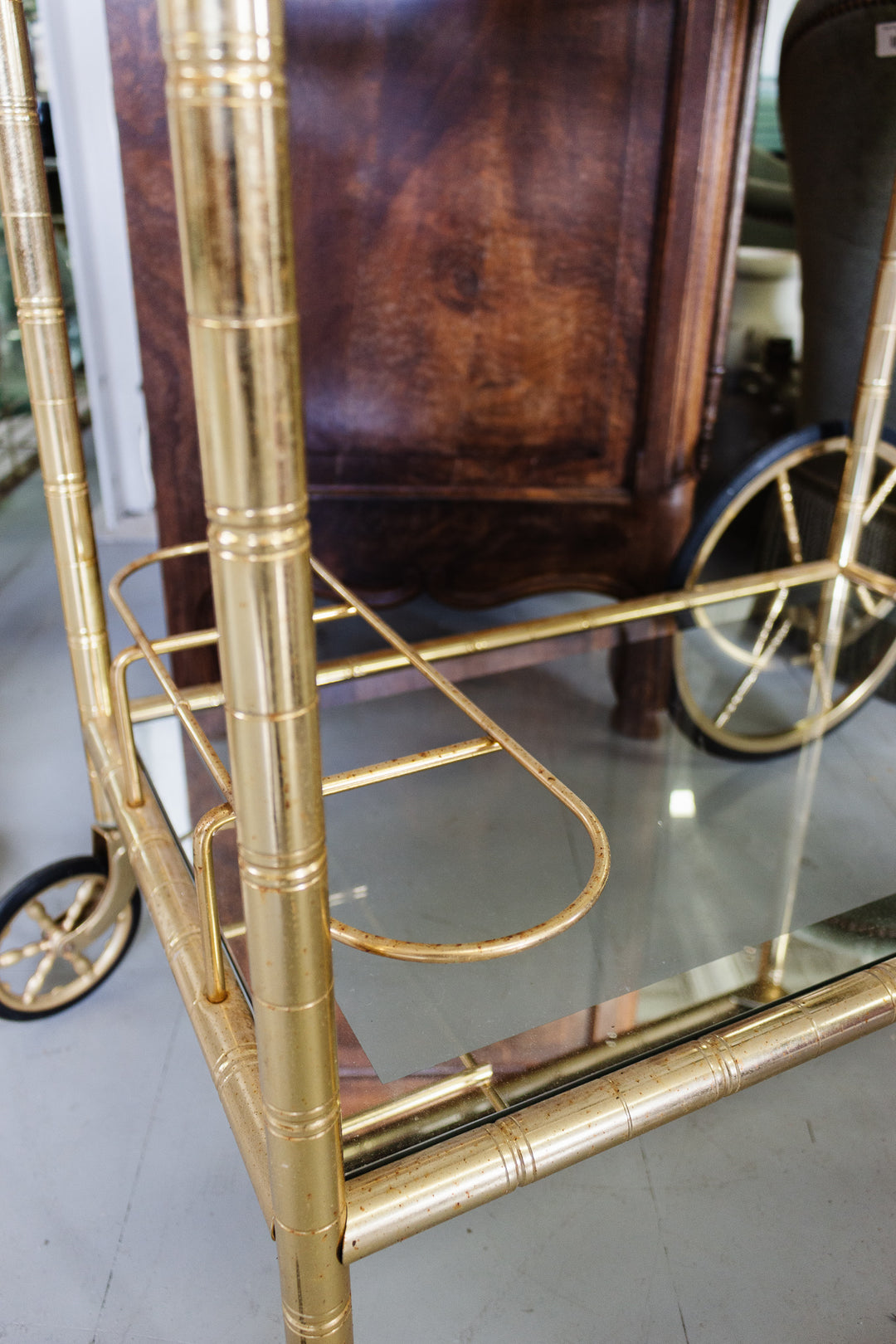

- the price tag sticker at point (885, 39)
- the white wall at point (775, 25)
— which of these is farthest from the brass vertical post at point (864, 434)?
the white wall at point (775, 25)

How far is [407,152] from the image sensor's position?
912 millimetres

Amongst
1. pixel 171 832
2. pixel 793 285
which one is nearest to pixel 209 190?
pixel 171 832

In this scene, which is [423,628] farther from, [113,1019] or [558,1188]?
[558,1188]

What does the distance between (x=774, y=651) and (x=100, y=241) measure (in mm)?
1123

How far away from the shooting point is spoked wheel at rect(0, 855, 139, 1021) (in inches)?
29.7

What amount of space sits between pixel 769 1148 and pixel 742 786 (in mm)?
272

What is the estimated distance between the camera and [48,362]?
0.67 m

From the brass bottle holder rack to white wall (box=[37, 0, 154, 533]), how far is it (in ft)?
2.38

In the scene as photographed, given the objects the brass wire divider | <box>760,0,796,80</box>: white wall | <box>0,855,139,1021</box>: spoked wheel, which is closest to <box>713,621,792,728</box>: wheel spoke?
the brass wire divider

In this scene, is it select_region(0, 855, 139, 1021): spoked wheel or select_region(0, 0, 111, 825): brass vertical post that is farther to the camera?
select_region(0, 855, 139, 1021): spoked wheel

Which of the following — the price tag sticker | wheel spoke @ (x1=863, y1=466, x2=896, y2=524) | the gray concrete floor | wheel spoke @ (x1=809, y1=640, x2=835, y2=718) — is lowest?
the gray concrete floor

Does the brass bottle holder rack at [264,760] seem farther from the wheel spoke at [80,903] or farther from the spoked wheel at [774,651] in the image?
the spoked wheel at [774,651]

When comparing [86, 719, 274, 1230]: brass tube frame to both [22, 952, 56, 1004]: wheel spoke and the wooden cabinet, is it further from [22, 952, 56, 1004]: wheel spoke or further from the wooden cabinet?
the wooden cabinet

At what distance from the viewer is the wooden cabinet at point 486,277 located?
34.5 inches
